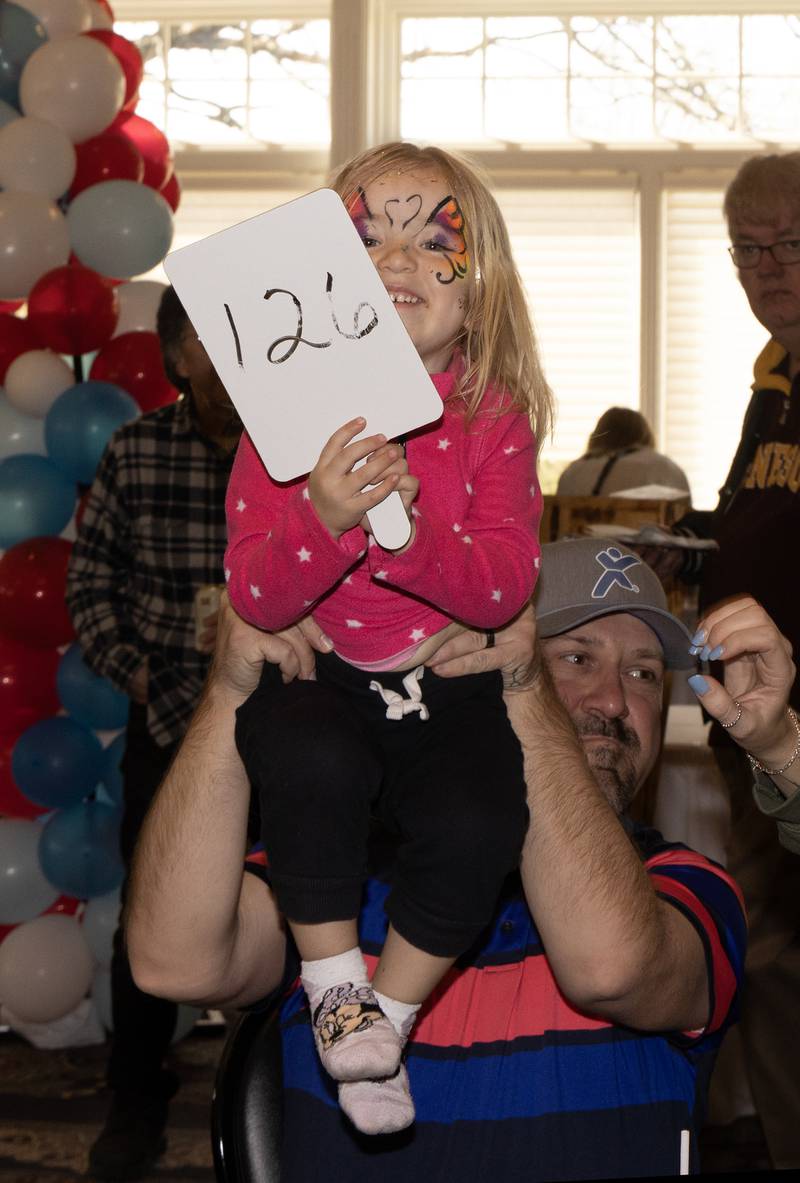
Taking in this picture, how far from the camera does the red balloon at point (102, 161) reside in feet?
12.2

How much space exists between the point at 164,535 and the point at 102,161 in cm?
119

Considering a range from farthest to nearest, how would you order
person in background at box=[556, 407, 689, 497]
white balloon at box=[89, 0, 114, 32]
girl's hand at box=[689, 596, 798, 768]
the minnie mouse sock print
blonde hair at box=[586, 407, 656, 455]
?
blonde hair at box=[586, 407, 656, 455] < person in background at box=[556, 407, 689, 497] < white balloon at box=[89, 0, 114, 32] < girl's hand at box=[689, 596, 798, 768] < the minnie mouse sock print

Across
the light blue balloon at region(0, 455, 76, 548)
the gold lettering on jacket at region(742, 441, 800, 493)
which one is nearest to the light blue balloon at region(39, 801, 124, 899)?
the light blue balloon at region(0, 455, 76, 548)

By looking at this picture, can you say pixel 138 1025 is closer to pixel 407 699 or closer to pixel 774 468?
pixel 774 468

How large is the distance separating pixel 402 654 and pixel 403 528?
187 mm

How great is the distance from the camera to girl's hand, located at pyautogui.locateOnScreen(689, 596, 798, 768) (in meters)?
1.50

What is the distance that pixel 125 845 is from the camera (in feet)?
11.2

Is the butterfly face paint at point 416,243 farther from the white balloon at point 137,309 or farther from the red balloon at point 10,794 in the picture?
the red balloon at point 10,794

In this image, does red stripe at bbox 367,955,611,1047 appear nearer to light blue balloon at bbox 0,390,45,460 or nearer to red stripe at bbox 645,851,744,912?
red stripe at bbox 645,851,744,912

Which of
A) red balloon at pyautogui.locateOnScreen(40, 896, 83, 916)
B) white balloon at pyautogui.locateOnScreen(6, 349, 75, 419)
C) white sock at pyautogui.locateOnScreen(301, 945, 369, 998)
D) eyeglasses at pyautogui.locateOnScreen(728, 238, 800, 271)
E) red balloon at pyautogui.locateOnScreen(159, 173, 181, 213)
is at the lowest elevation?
red balloon at pyautogui.locateOnScreen(40, 896, 83, 916)

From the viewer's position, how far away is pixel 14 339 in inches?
145

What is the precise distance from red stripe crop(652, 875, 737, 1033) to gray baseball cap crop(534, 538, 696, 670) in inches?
15.0

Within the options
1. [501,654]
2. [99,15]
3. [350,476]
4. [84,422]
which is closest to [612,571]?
[501,654]

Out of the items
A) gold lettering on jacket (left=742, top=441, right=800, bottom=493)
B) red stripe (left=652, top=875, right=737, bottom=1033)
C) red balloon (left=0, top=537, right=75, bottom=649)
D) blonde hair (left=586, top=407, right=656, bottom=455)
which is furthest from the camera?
blonde hair (left=586, top=407, right=656, bottom=455)
